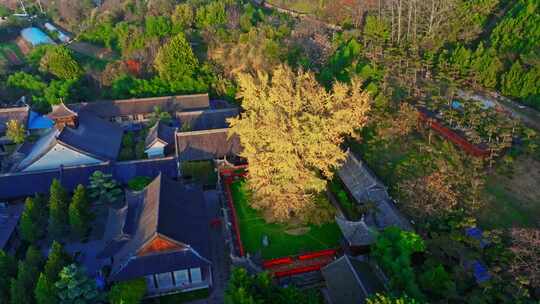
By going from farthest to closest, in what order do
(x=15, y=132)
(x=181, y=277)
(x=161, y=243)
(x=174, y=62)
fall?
(x=174, y=62) → (x=15, y=132) → (x=181, y=277) → (x=161, y=243)

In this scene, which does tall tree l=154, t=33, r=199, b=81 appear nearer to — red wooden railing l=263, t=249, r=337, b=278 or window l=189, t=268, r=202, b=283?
window l=189, t=268, r=202, b=283

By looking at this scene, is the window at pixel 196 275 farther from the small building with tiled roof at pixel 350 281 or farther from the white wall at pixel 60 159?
the white wall at pixel 60 159

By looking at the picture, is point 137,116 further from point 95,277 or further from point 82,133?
point 95,277

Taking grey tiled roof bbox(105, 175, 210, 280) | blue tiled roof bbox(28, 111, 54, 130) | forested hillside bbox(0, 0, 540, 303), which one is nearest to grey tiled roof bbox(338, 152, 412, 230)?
forested hillside bbox(0, 0, 540, 303)

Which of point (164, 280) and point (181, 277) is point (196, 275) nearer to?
point (181, 277)

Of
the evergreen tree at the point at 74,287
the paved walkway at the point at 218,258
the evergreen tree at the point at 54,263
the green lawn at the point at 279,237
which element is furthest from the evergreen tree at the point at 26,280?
the green lawn at the point at 279,237

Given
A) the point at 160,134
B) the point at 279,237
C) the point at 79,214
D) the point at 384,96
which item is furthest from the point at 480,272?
the point at 160,134

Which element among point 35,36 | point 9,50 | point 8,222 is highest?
point 35,36
